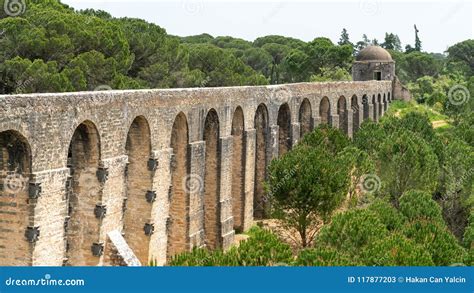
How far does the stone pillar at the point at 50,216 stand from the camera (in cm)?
1452

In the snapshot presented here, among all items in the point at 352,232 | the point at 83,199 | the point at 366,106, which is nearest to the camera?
the point at 352,232

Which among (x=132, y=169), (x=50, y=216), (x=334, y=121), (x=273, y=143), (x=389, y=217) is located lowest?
(x=389, y=217)

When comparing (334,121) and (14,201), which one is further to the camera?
(334,121)

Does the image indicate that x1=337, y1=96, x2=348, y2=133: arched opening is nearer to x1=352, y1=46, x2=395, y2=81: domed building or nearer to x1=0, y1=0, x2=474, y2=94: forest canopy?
x1=0, y1=0, x2=474, y2=94: forest canopy

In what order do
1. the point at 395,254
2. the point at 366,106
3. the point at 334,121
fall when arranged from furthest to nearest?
the point at 366,106, the point at 334,121, the point at 395,254

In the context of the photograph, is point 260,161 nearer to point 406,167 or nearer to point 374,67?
point 406,167

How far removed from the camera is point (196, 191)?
2175cm

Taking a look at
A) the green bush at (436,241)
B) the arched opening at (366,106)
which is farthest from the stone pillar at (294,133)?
the arched opening at (366,106)

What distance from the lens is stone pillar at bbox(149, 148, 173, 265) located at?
19531 millimetres

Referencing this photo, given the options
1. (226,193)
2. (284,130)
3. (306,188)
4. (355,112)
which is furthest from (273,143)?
(355,112)

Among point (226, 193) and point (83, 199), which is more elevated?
point (83, 199)

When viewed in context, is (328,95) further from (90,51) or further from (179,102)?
(179,102)

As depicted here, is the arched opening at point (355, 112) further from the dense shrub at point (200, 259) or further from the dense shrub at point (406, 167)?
the dense shrub at point (200, 259)

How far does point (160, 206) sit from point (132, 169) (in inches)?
60.9
